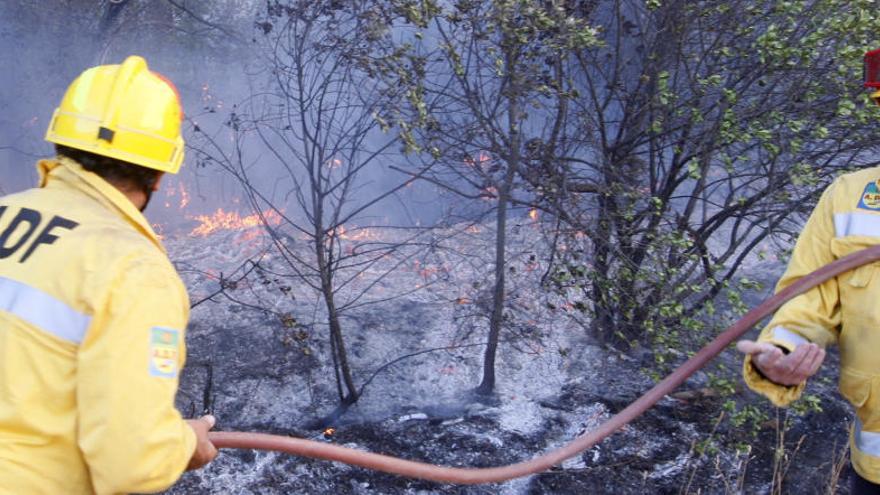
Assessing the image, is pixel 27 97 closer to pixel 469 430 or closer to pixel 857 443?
pixel 469 430

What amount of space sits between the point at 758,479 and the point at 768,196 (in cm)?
177

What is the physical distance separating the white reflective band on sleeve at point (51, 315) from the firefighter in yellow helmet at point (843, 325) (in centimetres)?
198

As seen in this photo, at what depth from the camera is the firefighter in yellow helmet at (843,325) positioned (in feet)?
8.41

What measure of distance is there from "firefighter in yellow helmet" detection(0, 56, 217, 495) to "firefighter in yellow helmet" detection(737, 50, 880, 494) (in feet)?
5.91

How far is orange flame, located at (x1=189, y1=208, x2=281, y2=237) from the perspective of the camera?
8383 millimetres

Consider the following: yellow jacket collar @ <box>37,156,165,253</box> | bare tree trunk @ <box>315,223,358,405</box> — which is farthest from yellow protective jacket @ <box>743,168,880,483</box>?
bare tree trunk @ <box>315,223,358,405</box>

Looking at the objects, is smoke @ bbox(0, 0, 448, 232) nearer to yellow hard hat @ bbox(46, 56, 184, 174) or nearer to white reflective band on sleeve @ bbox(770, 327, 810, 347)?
white reflective band on sleeve @ bbox(770, 327, 810, 347)

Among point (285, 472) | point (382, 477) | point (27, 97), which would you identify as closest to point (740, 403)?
point (382, 477)

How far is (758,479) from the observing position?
4.86 metres

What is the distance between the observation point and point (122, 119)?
217 cm

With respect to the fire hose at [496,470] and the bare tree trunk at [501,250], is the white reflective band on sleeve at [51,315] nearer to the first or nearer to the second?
the fire hose at [496,470]

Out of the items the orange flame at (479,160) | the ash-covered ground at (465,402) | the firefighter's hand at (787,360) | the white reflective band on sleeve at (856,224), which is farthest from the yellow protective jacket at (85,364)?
the orange flame at (479,160)

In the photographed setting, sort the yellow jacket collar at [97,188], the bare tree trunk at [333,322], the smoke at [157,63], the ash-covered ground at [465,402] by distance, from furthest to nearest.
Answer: the smoke at [157,63] → the bare tree trunk at [333,322] → the ash-covered ground at [465,402] → the yellow jacket collar at [97,188]

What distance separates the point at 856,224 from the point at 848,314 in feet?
1.01
